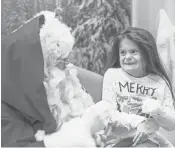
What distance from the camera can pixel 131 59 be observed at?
1.09 meters

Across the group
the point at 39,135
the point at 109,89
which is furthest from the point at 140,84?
the point at 39,135

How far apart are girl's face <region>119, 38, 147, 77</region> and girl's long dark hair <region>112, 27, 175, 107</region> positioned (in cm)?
2

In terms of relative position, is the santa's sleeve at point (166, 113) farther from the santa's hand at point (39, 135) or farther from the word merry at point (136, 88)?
the santa's hand at point (39, 135)

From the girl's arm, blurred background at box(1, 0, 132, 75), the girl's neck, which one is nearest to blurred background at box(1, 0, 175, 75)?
blurred background at box(1, 0, 132, 75)

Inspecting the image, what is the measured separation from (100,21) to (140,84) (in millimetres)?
299

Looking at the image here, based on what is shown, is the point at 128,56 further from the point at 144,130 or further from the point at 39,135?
the point at 39,135

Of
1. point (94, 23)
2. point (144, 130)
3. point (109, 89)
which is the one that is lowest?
point (144, 130)

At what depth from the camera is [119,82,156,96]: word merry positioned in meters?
1.10

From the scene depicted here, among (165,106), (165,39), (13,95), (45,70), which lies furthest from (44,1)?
(165,106)

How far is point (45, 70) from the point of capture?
3.26 ft

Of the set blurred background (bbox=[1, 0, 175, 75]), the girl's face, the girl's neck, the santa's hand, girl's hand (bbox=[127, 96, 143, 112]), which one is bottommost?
the santa's hand

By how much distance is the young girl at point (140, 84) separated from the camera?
106 cm

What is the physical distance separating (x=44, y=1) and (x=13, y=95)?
400 mm

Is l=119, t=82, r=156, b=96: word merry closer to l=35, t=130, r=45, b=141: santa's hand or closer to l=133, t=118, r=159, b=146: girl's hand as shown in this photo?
l=133, t=118, r=159, b=146: girl's hand
